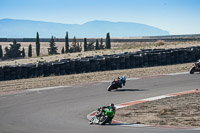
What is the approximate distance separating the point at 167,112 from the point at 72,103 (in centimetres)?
487

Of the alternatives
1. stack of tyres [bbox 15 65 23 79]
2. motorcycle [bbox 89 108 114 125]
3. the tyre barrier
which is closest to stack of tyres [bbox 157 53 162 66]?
the tyre barrier

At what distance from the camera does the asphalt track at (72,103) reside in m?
11.9

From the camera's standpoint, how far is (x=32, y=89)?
74.3 ft

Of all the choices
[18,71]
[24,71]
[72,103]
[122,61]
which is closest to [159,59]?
[122,61]

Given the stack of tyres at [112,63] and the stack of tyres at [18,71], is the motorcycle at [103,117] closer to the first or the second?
the stack of tyres at [18,71]

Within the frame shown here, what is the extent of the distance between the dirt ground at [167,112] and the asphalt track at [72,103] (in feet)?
4.10

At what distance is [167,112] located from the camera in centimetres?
1439

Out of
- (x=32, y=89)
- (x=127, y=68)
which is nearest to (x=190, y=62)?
(x=127, y=68)

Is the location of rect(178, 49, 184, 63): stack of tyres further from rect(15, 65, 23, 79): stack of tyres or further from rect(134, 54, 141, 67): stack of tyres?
rect(15, 65, 23, 79): stack of tyres

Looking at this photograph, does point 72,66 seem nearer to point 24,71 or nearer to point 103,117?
point 24,71

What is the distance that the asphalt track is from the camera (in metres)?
11.9

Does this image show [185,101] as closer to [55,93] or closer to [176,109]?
[176,109]

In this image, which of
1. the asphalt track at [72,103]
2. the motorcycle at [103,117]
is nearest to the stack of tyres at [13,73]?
the asphalt track at [72,103]

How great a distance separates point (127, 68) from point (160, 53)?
3652 mm
